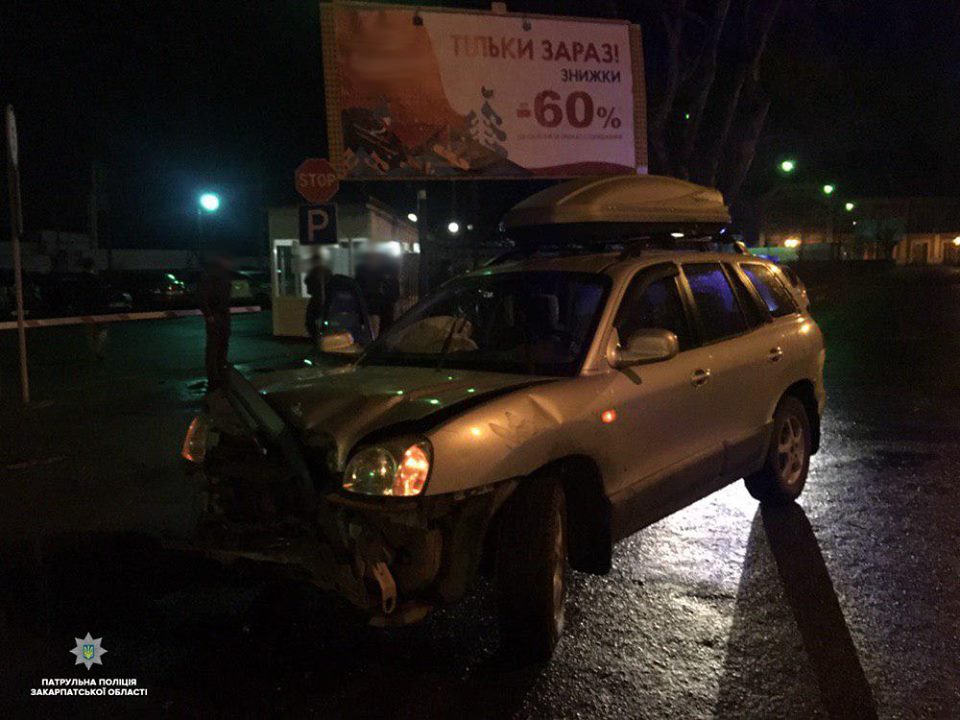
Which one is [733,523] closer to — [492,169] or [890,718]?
[890,718]

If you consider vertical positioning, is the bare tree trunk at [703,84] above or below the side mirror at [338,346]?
above

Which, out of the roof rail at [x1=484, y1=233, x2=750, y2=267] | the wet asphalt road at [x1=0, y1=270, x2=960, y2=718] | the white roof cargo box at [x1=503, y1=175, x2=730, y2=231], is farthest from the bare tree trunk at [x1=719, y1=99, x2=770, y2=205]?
the roof rail at [x1=484, y1=233, x2=750, y2=267]

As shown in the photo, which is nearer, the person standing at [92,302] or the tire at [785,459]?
the tire at [785,459]

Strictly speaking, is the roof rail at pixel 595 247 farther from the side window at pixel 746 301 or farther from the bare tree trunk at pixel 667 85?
the bare tree trunk at pixel 667 85

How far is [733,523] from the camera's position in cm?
575

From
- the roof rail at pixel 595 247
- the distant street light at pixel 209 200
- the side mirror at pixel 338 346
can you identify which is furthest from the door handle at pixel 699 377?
the distant street light at pixel 209 200

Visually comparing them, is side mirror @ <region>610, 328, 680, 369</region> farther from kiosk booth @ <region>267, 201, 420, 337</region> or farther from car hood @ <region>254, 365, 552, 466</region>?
kiosk booth @ <region>267, 201, 420, 337</region>

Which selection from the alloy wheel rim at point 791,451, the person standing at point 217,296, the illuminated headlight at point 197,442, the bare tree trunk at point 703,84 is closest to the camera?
the illuminated headlight at point 197,442


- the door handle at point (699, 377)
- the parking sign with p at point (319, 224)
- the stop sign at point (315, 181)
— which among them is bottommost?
the door handle at point (699, 377)

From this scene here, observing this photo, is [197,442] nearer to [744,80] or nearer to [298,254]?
[298,254]

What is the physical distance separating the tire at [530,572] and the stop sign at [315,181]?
25.3 ft

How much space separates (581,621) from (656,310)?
1.82 m

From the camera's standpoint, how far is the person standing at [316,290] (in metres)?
10.6

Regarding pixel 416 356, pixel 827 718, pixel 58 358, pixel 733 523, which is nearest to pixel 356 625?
pixel 416 356
